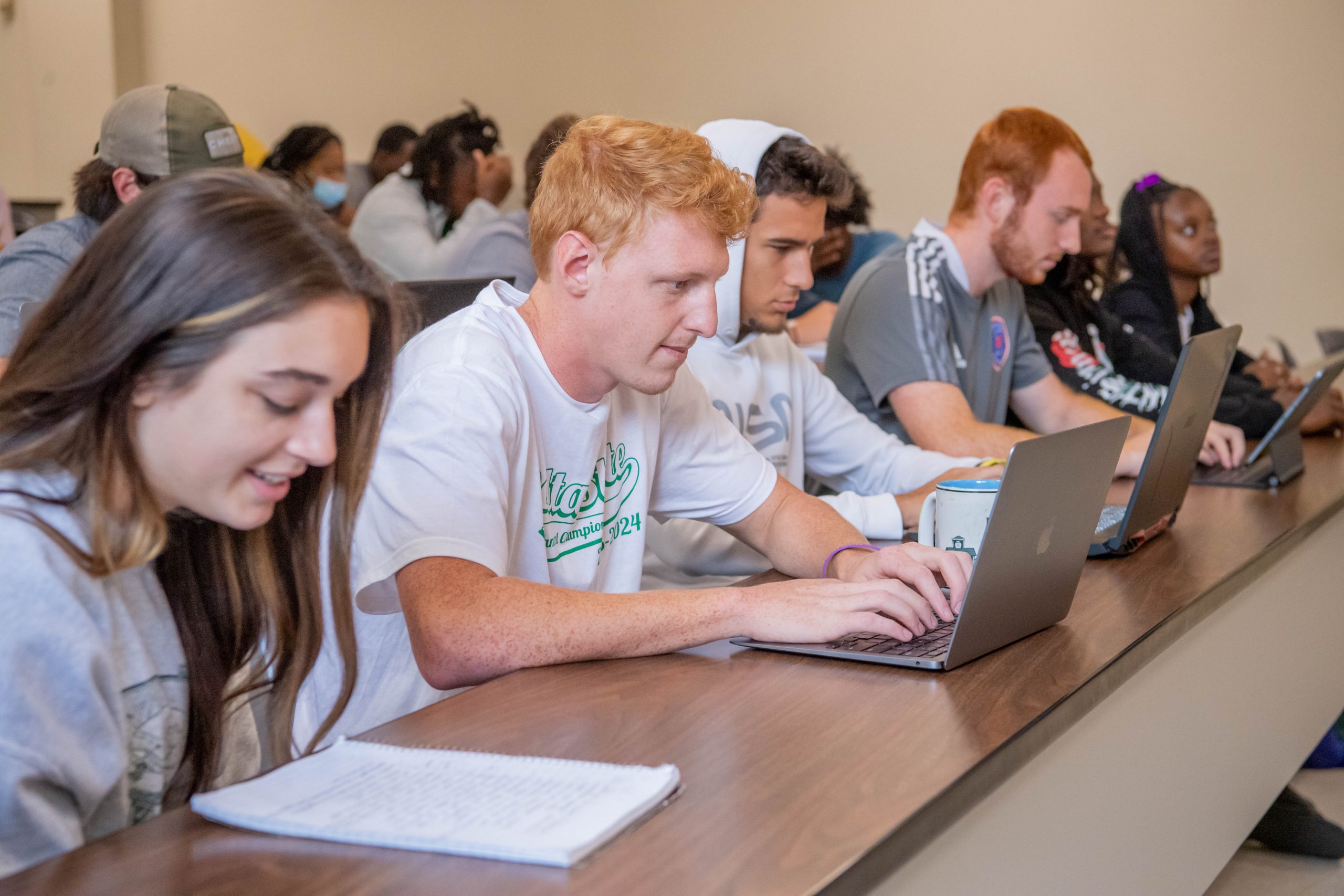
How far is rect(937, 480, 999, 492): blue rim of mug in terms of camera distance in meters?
1.23

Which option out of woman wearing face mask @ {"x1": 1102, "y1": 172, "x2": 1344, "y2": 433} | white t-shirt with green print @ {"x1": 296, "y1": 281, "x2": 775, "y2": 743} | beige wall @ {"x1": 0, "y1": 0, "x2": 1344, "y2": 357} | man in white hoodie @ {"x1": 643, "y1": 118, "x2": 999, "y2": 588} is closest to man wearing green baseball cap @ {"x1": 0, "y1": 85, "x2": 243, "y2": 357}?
man in white hoodie @ {"x1": 643, "y1": 118, "x2": 999, "y2": 588}

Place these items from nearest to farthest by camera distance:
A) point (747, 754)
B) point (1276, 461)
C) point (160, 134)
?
1. point (747, 754)
2. point (1276, 461)
3. point (160, 134)

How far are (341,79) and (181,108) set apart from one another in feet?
11.8

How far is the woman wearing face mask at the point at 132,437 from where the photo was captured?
0.72 m

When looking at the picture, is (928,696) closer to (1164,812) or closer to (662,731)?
(662,731)

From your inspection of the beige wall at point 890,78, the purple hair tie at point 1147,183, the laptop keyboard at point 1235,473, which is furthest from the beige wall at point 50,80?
the laptop keyboard at point 1235,473

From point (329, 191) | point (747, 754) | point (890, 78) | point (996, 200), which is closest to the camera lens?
point (747, 754)

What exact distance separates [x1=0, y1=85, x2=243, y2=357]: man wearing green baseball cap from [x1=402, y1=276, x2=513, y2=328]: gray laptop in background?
A: 715 mm

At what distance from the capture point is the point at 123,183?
205 centimetres

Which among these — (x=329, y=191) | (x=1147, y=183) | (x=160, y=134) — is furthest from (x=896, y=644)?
(x=329, y=191)

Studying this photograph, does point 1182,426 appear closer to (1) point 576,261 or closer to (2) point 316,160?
(1) point 576,261

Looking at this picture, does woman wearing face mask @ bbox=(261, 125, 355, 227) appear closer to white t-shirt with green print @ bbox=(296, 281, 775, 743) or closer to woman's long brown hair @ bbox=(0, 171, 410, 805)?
white t-shirt with green print @ bbox=(296, 281, 775, 743)

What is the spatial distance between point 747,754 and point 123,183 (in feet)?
5.60

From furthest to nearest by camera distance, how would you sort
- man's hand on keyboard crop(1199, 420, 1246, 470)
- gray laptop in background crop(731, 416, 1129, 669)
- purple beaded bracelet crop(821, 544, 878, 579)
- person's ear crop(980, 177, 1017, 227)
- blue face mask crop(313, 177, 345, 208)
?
1. blue face mask crop(313, 177, 345, 208)
2. person's ear crop(980, 177, 1017, 227)
3. man's hand on keyboard crop(1199, 420, 1246, 470)
4. purple beaded bracelet crop(821, 544, 878, 579)
5. gray laptop in background crop(731, 416, 1129, 669)
